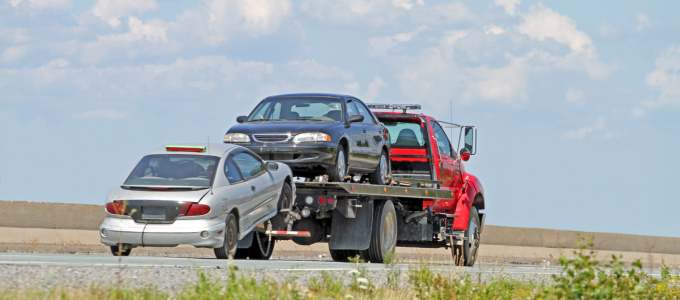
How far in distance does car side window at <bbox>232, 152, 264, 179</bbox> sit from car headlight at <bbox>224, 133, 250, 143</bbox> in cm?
92

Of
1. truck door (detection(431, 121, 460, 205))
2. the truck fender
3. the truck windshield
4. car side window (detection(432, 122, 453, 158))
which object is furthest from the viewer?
the truck fender

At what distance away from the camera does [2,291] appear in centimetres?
1096

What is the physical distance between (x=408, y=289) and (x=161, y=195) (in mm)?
5369

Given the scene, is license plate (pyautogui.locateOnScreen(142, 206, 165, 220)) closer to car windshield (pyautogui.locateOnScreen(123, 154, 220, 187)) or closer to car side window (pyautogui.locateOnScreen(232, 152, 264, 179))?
car windshield (pyautogui.locateOnScreen(123, 154, 220, 187))

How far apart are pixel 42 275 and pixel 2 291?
1.54m

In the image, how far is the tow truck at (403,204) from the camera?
20078mm

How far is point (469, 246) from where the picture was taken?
24000 millimetres

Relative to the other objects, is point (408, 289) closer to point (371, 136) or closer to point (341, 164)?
point (341, 164)

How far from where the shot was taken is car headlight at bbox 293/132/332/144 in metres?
19.4

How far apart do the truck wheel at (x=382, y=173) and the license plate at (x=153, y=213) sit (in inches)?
199

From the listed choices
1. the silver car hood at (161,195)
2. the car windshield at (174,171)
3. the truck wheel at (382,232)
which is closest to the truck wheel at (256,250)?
the truck wheel at (382,232)

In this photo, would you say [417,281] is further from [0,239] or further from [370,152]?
[0,239]

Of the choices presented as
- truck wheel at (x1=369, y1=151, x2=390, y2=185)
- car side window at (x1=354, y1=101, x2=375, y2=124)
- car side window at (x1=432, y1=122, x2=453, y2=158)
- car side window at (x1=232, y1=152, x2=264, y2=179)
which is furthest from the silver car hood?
car side window at (x1=432, y1=122, x2=453, y2=158)

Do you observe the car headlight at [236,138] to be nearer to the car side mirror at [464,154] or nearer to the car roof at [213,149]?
the car roof at [213,149]
